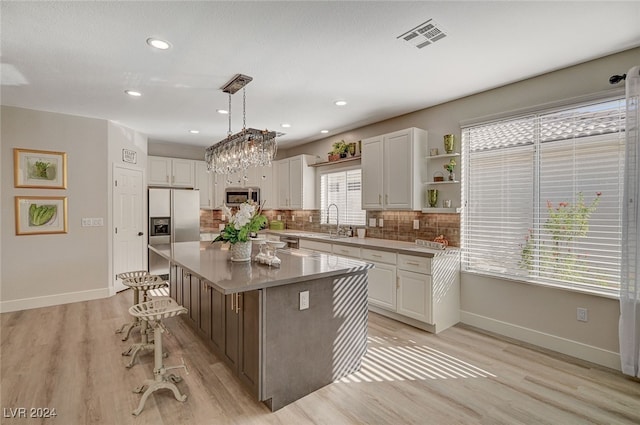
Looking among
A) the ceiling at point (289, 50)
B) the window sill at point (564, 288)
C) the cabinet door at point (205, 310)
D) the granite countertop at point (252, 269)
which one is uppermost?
the ceiling at point (289, 50)

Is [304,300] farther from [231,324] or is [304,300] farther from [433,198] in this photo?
[433,198]

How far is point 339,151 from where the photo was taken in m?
5.17

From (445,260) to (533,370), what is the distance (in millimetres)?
1258

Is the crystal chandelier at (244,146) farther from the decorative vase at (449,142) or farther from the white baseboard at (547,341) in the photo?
the white baseboard at (547,341)

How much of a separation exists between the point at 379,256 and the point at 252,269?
199 centimetres

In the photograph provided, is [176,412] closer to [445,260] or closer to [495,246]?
[445,260]

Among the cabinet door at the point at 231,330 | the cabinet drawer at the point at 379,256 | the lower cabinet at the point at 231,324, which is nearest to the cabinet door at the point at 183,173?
the lower cabinet at the point at 231,324

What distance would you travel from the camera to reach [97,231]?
4738mm

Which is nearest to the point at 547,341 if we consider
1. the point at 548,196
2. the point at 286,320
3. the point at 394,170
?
the point at 548,196

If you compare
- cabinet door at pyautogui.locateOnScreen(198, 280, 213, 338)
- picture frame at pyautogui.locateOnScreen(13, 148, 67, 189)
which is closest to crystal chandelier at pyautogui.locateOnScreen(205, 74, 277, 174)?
cabinet door at pyautogui.locateOnScreen(198, 280, 213, 338)

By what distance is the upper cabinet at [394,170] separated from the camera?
3.97 meters

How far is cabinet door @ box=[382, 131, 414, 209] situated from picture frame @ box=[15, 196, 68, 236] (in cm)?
450

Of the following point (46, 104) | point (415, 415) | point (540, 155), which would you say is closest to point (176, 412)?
point (415, 415)

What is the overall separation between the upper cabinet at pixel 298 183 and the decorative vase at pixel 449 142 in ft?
8.88
